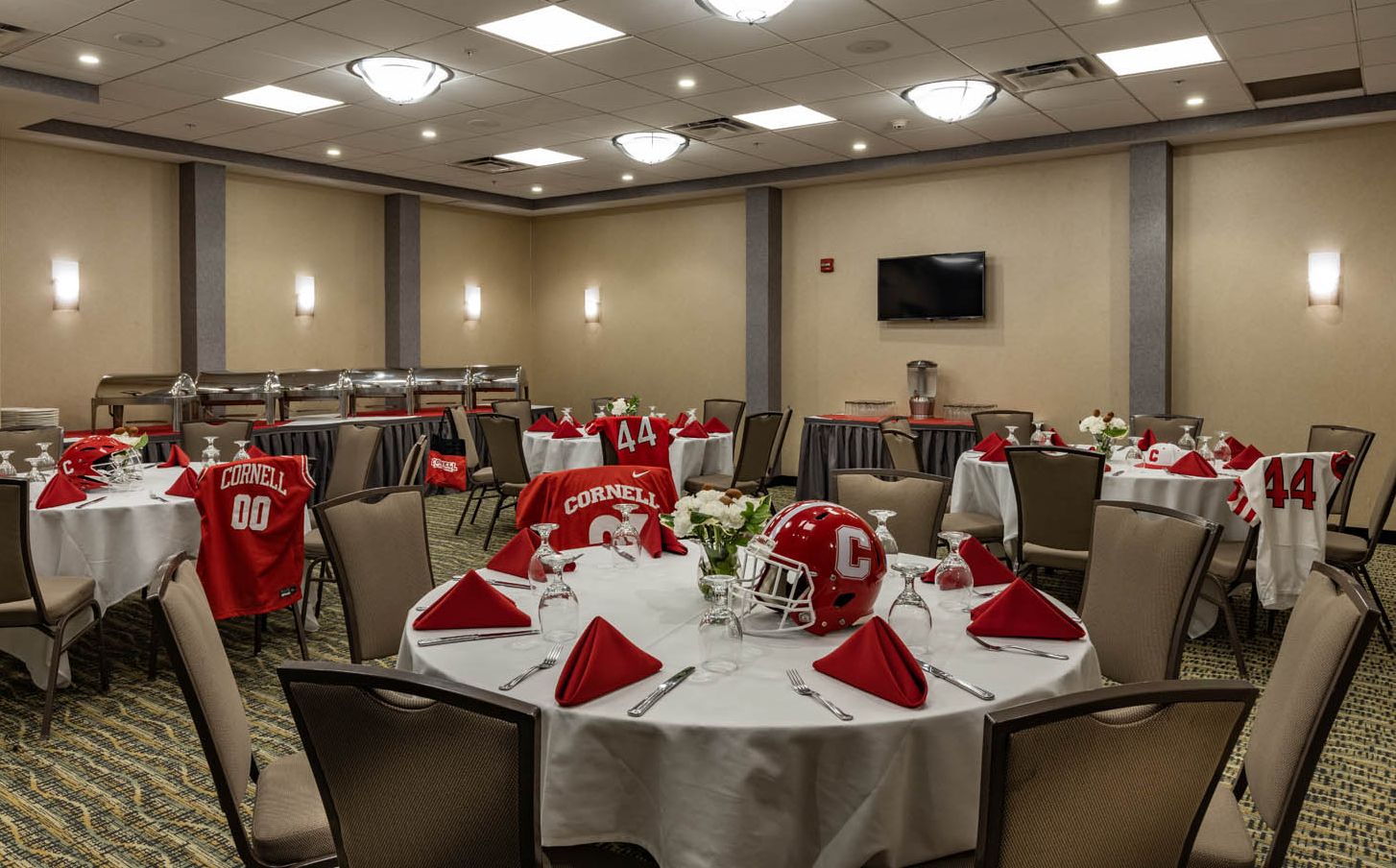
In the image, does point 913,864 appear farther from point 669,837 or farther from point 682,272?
point 682,272

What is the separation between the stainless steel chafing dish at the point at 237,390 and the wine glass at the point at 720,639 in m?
7.25

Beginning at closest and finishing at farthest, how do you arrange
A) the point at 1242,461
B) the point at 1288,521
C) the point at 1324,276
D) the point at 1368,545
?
the point at 1288,521 → the point at 1368,545 → the point at 1242,461 → the point at 1324,276

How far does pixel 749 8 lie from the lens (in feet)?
15.6

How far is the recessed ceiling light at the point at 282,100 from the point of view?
7137 millimetres

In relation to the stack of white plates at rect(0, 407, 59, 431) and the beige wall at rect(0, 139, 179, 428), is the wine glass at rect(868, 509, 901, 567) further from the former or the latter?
the beige wall at rect(0, 139, 179, 428)

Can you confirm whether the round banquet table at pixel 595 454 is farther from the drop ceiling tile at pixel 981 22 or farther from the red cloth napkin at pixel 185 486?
the drop ceiling tile at pixel 981 22

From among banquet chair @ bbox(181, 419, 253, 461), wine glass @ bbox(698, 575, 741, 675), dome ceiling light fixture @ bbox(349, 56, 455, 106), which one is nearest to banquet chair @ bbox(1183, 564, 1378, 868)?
wine glass @ bbox(698, 575, 741, 675)

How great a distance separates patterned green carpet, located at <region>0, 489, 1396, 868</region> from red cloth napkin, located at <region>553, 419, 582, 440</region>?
2784 mm

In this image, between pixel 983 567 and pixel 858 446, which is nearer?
pixel 983 567

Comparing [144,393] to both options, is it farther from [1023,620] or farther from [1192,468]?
[1023,620]

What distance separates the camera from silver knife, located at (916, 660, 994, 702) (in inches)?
73.7

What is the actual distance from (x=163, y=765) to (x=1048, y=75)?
6.21 metres

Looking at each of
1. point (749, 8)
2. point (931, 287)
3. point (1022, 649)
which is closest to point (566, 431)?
point (749, 8)

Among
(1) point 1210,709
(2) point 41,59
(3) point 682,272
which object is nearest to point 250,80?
(2) point 41,59
